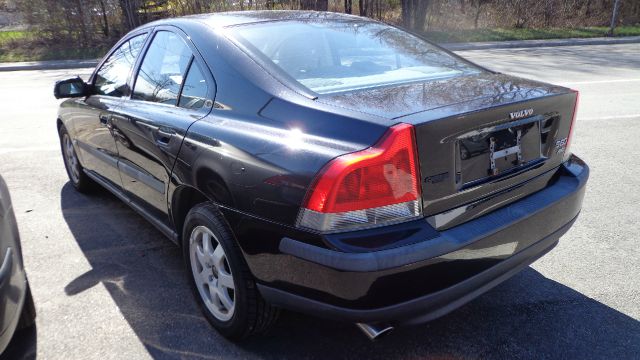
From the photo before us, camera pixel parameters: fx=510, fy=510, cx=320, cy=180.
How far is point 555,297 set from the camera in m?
2.93

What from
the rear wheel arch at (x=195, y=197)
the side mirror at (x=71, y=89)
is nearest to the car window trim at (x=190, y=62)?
the rear wheel arch at (x=195, y=197)

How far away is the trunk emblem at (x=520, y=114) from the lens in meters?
2.28

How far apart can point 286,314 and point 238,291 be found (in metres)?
0.51

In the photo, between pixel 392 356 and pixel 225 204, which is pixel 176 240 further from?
pixel 392 356

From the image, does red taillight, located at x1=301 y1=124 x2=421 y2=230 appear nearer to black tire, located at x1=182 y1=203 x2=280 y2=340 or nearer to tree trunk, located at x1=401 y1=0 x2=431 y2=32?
black tire, located at x1=182 y1=203 x2=280 y2=340

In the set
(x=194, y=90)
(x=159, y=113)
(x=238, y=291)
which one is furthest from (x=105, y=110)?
(x=238, y=291)

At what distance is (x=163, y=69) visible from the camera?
3.19m

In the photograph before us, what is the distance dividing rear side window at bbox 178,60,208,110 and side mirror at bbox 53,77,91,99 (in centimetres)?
169

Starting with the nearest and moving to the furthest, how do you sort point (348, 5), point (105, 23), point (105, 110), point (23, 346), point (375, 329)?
point (375, 329), point (23, 346), point (105, 110), point (105, 23), point (348, 5)

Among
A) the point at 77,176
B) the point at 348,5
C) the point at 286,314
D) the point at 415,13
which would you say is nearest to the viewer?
the point at 286,314

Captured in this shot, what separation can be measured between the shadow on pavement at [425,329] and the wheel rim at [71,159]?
181cm

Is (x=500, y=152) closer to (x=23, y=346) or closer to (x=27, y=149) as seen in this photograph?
(x=23, y=346)

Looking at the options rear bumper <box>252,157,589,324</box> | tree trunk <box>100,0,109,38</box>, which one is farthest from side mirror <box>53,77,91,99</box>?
tree trunk <box>100,0,109,38</box>

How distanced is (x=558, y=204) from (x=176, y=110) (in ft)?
6.80
